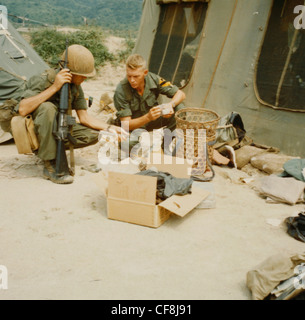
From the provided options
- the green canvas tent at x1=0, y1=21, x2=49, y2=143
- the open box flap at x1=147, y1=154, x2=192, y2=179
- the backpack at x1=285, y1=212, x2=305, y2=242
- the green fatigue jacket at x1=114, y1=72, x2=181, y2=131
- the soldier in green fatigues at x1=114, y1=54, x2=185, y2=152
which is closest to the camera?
the backpack at x1=285, y1=212, x2=305, y2=242

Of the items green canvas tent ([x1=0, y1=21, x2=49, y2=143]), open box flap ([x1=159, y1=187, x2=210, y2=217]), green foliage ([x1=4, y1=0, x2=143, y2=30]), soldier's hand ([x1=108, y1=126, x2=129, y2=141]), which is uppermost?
green foliage ([x1=4, y1=0, x2=143, y2=30])

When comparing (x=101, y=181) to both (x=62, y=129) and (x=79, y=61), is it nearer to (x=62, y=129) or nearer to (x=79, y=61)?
(x=62, y=129)

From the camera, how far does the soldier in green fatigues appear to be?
428 centimetres

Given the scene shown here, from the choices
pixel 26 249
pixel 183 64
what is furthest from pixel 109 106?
pixel 26 249

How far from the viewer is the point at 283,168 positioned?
3.82 meters

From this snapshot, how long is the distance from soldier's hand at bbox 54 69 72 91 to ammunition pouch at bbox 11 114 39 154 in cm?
47

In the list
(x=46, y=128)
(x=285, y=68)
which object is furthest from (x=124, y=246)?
(x=285, y=68)

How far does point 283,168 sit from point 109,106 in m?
4.12

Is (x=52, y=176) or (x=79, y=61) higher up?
(x=79, y=61)

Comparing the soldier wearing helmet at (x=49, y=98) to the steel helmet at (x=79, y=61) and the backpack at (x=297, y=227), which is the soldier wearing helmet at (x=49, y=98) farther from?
the backpack at (x=297, y=227)

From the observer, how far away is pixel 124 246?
2.69 meters

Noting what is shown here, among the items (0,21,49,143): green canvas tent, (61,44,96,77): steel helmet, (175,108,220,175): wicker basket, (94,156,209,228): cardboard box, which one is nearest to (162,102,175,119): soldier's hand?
(175,108,220,175): wicker basket

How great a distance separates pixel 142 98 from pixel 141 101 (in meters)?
0.04

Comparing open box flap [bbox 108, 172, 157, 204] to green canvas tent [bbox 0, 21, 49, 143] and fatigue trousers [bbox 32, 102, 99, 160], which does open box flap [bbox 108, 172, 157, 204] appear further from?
green canvas tent [bbox 0, 21, 49, 143]
